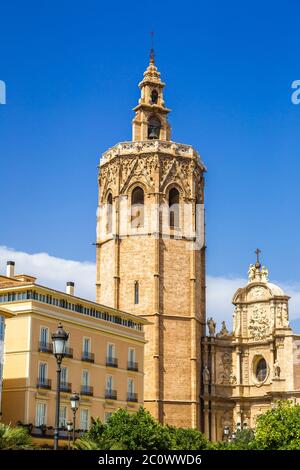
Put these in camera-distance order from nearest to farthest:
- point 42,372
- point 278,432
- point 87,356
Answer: point 278,432, point 42,372, point 87,356

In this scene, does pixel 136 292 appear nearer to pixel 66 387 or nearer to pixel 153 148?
pixel 153 148

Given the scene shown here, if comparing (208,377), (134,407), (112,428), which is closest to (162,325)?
(208,377)

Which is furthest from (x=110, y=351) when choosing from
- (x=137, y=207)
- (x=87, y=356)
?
(x=137, y=207)

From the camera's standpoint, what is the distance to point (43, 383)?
4912 cm

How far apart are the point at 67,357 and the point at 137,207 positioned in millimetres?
22359

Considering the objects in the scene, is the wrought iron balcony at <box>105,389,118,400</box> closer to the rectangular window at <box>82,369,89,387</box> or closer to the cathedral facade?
the rectangular window at <box>82,369,89,387</box>

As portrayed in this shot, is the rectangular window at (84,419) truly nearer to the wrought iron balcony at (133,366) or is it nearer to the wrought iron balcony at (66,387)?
Result: the wrought iron balcony at (66,387)

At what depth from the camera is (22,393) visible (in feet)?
158

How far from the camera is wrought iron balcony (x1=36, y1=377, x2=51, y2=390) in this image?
48.7m

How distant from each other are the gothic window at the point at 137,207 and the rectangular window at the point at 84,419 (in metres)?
21.0
